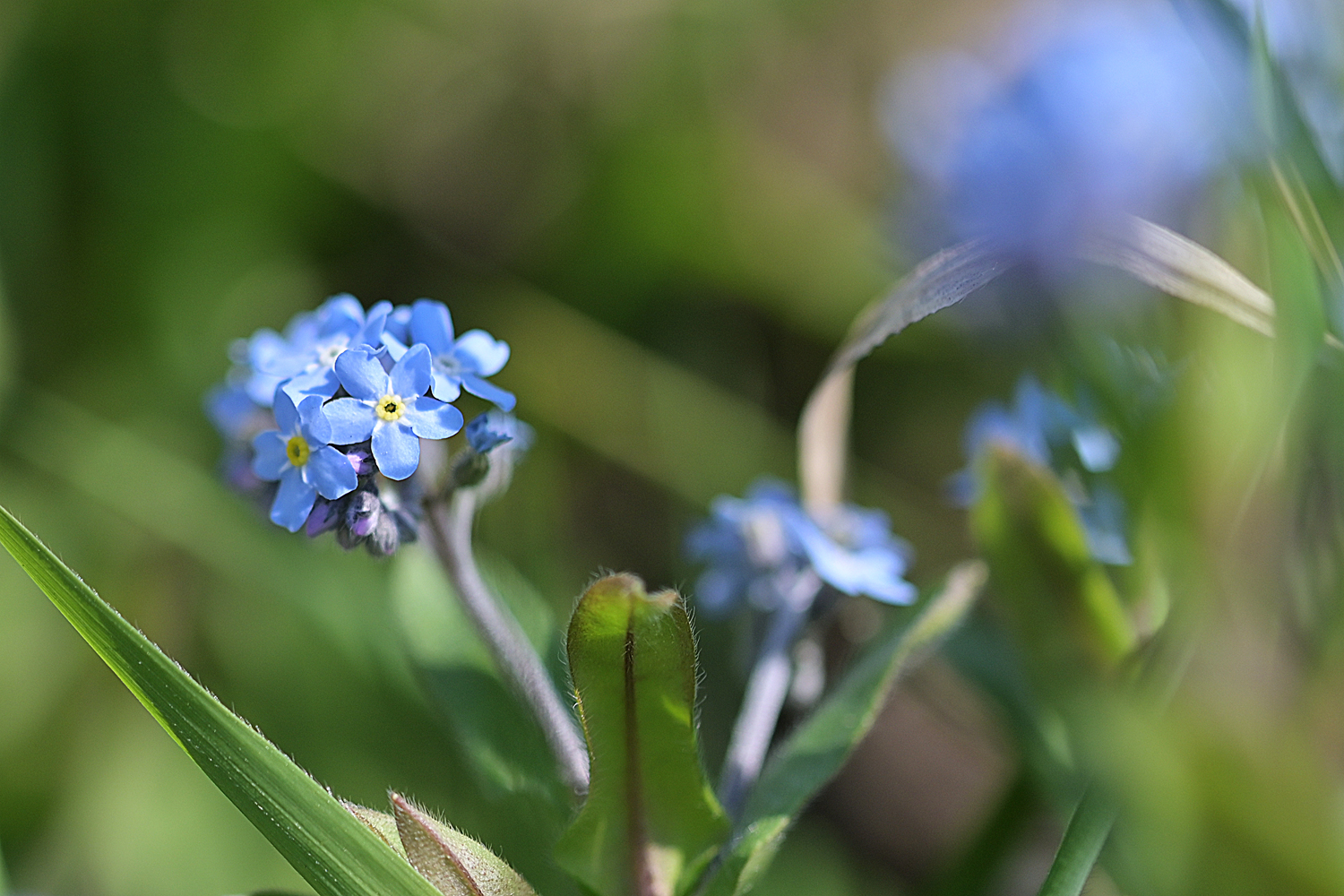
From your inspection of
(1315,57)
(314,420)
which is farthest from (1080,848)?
(1315,57)

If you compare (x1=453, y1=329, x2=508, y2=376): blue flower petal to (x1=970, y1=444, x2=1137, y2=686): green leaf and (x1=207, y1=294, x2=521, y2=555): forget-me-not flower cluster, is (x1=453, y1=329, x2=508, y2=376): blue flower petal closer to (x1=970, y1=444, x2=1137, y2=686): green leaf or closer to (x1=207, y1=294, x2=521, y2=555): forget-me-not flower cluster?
(x1=207, y1=294, x2=521, y2=555): forget-me-not flower cluster

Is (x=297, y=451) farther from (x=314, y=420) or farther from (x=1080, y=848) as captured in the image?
(x=1080, y=848)

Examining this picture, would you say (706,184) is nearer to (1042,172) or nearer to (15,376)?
(1042,172)

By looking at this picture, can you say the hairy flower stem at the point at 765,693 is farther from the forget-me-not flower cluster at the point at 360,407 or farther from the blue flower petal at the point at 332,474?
the blue flower petal at the point at 332,474

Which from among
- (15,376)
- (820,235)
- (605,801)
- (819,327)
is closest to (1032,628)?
(605,801)

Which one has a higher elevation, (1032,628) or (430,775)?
(1032,628)

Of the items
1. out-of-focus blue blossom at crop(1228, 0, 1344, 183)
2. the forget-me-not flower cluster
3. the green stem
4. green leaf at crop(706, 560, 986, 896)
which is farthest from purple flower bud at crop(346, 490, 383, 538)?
out-of-focus blue blossom at crop(1228, 0, 1344, 183)

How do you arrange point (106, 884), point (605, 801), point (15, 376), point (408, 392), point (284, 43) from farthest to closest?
point (284, 43) < point (15, 376) < point (106, 884) < point (605, 801) < point (408, 392)
